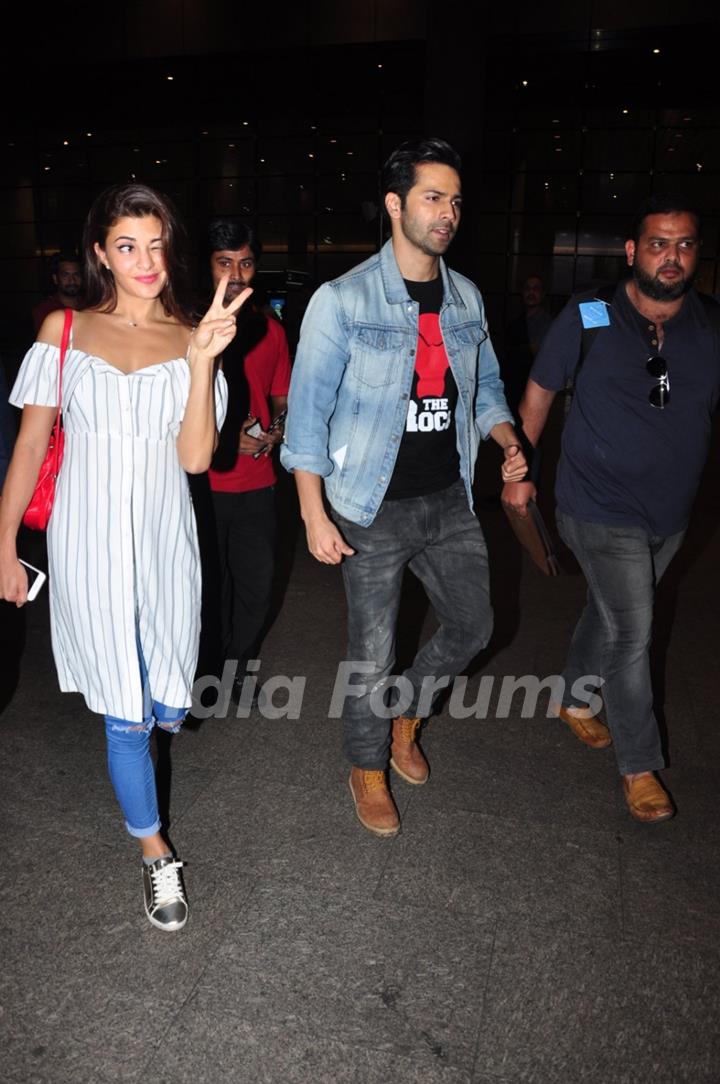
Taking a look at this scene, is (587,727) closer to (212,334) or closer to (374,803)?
(374,803)

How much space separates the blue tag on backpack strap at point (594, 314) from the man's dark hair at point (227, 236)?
1360 mm

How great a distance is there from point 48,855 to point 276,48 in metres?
18.9

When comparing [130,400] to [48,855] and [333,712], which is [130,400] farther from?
[333,712]

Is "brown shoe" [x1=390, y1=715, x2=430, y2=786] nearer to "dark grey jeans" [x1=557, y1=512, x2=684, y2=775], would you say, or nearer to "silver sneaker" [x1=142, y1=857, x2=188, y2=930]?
"dark grey jeans" [x1=557, y1=512, x2=684, y2=775]

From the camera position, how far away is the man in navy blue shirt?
3121mm

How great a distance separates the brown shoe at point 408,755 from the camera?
345 centimetres

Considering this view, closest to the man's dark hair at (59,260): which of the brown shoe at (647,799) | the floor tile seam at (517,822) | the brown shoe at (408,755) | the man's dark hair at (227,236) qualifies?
the man's dark hair at (227,236)

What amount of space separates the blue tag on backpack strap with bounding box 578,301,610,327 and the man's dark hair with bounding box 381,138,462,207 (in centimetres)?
68

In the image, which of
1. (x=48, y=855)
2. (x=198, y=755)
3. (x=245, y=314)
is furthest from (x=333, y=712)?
(x=245, y=314)

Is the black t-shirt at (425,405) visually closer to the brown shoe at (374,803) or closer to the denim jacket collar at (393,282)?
the denim jacket collar at (393,282)

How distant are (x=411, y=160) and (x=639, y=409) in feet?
3.84

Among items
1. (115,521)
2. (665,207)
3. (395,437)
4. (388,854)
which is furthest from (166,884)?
(665,207)

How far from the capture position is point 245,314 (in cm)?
383

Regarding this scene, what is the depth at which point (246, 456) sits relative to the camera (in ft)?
12.1
